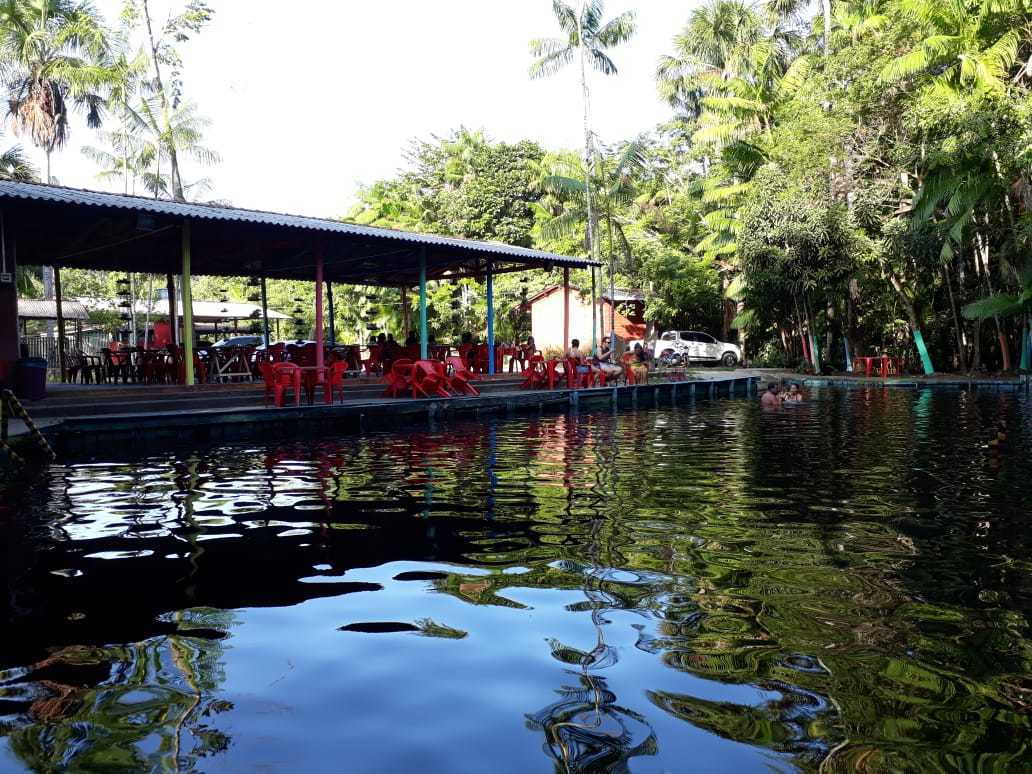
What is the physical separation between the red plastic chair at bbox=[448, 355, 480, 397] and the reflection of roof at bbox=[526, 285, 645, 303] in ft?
60.0

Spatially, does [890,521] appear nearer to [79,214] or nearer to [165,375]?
[79,214]

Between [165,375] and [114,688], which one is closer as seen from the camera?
[114,688]

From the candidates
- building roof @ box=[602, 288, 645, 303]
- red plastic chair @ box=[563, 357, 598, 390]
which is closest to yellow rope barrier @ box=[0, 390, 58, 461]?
red plastic chair @ box=[563, 357, 598, 390]

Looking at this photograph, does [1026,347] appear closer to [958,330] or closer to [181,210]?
[958,330]

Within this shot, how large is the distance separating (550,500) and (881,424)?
8.56 m

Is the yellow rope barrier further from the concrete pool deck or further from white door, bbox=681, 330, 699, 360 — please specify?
white door, bbox=681, 330, 699, 360

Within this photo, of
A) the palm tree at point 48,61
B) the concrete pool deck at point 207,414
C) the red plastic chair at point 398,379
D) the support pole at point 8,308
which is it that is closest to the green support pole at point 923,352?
the concrete pool deck at point 207,414

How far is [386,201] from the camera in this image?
122ft

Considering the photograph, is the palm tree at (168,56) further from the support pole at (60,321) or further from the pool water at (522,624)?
the pool water at (522,624)

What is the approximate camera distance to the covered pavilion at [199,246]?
1338 centimetres

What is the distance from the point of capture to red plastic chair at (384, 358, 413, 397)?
1664 cm

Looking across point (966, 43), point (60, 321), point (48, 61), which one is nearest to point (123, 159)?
point (48, 61)

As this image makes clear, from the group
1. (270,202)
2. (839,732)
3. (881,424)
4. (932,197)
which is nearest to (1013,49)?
(932,197)

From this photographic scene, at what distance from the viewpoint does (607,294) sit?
3603 centimetres
